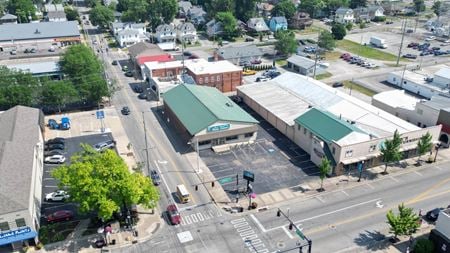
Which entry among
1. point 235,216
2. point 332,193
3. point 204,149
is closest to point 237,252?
point 235,216

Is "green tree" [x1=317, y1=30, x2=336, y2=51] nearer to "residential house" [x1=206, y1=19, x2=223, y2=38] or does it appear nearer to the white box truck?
the white box truck

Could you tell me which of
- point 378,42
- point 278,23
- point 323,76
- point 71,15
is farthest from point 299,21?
point 71,15

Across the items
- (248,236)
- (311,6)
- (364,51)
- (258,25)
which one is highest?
(311,6)

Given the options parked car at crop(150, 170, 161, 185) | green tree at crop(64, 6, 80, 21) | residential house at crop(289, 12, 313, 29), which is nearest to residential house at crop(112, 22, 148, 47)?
green tree at crop(64, 6, 80, 21)

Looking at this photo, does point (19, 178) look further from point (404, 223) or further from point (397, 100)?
point (397, 100)

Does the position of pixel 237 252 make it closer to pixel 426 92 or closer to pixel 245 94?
pixel 245 94

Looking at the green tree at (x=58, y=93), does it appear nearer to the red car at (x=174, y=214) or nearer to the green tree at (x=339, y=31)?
the red car at (x=174, y=214)
